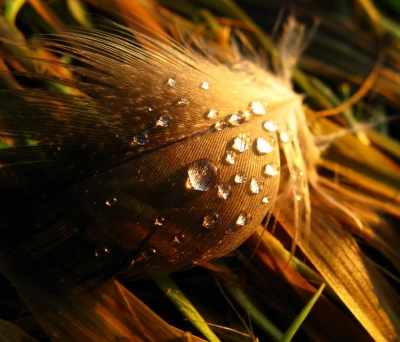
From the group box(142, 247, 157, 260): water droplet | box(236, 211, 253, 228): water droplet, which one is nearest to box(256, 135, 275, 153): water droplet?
box(236, 211, 253, 228): water droplet

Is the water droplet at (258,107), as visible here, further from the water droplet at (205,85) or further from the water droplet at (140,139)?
the water droplet at (140,139)

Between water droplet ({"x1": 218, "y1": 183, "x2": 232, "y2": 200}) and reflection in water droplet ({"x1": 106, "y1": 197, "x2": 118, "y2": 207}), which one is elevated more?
water droplet ({"x1": 218, "y1": 183, "x2": 232, "y2": 200})

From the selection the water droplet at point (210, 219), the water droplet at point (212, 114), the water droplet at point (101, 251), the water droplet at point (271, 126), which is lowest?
the water droplet at point (101, 251)

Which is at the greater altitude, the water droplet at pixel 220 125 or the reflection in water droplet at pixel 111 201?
the water droplet at pixel 220 125

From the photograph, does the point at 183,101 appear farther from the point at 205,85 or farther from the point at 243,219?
the point at 243,219

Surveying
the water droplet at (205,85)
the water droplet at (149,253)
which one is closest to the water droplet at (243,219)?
the water droplet at (149,253)

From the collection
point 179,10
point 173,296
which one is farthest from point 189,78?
point 179,10

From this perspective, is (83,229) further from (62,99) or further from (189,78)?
(189,78)

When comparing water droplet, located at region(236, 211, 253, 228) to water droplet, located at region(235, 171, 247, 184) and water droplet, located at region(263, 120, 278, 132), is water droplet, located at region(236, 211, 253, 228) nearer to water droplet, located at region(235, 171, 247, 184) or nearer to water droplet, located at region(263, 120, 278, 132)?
water droplet, located at region(235, 171, 247, 184)
